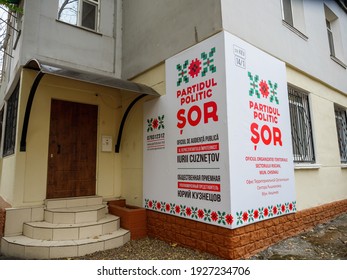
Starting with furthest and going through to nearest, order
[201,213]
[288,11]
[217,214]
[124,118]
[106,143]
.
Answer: [288,11]
[106,143]
[124,118]
[201,213]
[217,214]

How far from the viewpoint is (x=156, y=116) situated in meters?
5.02

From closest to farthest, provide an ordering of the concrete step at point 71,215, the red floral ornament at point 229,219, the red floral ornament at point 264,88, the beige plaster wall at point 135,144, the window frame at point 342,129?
1. the red floral ornament at point 229,219
2. the red floral ornament at point 264,88
3. the concrete step at point 71,215
4. the beige plaster wall at point 135,144
5. the window frame at point 342,129

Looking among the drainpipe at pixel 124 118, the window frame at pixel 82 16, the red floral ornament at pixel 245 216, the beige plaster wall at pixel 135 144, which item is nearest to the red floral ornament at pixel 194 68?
the beige plaster wall at pixel 135 144

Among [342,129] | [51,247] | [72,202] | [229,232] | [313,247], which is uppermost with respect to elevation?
[342,129]

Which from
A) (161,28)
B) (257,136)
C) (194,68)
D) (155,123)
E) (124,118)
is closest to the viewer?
(257,136)

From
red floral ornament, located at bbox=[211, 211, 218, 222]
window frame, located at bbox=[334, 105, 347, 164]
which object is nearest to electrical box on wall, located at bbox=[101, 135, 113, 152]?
red floral ornament, located at bbox=[211, 211, 218, 222]

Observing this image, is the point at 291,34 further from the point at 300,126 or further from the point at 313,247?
the point at 313,247

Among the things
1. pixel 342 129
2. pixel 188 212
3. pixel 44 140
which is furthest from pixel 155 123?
pixel 342 129

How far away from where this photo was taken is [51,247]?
3768mm

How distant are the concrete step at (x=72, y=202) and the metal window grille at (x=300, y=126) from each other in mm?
4340

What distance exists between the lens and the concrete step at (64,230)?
162 inches

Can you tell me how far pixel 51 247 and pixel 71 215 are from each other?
30.9 inches

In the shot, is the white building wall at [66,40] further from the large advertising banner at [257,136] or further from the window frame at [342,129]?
the window frame at [342,129]

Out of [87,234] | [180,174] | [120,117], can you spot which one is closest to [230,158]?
[180,174]
